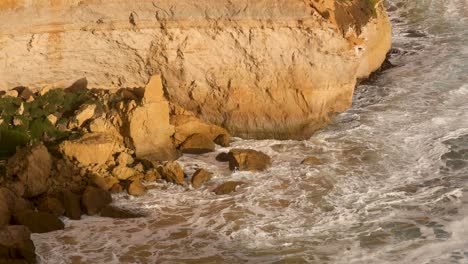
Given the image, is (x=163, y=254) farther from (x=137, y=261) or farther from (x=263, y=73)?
(x=263, y=73)

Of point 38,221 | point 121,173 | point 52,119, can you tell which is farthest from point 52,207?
point 52,119

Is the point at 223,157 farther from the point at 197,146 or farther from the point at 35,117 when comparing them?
the point at 35,117

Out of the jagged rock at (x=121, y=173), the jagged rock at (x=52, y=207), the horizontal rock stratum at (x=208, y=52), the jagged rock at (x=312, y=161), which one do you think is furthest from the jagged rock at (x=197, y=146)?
the jagged rock at (x=52, y=207)

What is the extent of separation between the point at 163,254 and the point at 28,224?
290cm

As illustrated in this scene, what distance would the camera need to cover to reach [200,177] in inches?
635

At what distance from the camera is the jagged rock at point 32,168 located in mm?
15172

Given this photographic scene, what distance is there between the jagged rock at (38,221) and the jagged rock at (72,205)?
0.53m

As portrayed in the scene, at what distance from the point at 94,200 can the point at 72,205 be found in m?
0.47

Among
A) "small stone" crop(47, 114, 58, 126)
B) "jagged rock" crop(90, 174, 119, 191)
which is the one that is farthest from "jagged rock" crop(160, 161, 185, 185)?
"small stone" crop(47, 114, 58, 126)

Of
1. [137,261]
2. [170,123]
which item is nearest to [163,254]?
[137,261]

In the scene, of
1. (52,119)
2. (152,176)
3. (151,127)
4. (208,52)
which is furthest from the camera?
(208,52)

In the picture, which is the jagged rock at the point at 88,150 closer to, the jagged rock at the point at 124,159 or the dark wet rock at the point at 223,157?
the jagged rock at the point at 124,159

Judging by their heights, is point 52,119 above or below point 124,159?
above

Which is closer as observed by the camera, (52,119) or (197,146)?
(52,119)
